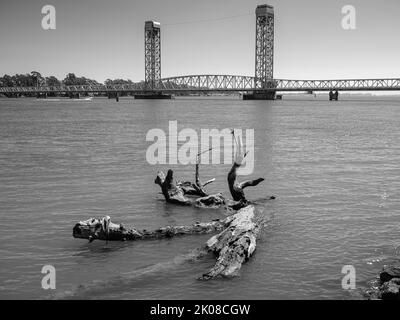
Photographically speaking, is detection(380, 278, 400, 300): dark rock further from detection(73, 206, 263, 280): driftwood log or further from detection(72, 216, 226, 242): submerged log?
detection(72, 216, 226, 242): submerged log

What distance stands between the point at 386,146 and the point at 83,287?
47.7 meters

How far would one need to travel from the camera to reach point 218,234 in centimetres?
1831

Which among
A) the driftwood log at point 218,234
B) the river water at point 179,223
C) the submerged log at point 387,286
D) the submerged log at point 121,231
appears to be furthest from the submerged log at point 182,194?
the submerged log at point 387,286

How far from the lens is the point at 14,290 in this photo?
15.0 m

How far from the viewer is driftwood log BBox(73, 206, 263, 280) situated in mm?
16328

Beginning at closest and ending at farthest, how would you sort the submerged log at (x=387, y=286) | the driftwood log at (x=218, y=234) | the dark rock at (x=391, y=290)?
1. the dark rock at (x=391, y=290)
2. the submerged log at (x=387, y=286)
3. the driftwood log at (x=218, y=234)

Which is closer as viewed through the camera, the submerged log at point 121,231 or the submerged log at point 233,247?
the submerged log at point 233,247

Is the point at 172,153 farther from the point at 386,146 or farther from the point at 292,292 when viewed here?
the point at 292,292

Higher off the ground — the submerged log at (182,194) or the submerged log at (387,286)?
the submerged log at (182,194)

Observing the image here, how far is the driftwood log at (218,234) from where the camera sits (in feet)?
53.6

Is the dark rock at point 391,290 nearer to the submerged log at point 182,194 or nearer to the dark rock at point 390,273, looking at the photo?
the dark rock at point 390,273

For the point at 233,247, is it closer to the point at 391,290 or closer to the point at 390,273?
the point at 390,273

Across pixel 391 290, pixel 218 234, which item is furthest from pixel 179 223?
pixel 391 290
